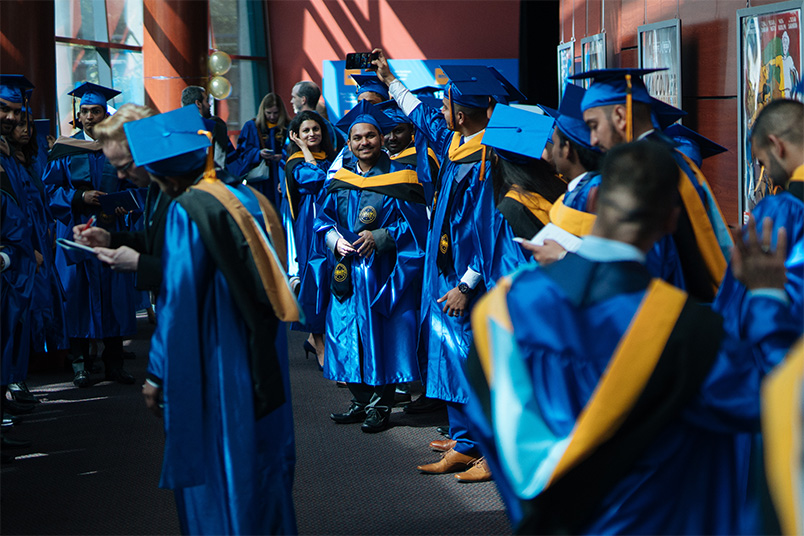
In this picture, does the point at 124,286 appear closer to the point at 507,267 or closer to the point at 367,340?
the point at 367,340

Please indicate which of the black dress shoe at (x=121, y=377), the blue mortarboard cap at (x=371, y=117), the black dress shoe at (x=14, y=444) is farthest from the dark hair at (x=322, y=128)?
the black dress shoe at (x=14, y=444)

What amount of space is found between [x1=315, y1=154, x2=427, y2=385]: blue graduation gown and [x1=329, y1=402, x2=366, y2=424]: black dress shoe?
0.24m

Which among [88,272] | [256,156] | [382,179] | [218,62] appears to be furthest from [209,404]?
[218,62]

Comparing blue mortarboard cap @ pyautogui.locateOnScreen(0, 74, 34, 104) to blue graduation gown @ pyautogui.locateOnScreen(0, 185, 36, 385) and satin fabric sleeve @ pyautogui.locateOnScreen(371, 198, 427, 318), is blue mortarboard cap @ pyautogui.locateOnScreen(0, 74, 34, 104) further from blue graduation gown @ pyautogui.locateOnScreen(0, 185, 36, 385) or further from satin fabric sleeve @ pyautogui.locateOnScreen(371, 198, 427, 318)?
satin fabric sleeve @ pyautogui.locateOnScreen(371, 198, 427, 318)

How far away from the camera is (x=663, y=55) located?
16.0ft

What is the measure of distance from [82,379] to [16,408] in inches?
28.8

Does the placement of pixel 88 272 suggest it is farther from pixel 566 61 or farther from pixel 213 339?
pixel 566 61

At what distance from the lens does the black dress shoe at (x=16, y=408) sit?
17.1 ft

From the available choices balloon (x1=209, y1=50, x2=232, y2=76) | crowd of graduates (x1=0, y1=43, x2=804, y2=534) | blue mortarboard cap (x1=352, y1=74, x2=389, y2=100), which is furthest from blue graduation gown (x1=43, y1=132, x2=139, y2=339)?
balloon (x1=209, y1=50, x2=232, y2=76)

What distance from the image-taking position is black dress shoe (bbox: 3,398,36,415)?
5.22 m

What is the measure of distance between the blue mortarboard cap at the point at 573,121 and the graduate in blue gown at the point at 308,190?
3.22m

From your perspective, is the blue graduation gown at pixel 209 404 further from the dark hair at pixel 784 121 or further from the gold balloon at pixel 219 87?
the gold balloon at pixel 219 87

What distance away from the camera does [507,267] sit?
384 centimetres

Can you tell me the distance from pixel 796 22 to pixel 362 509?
264 cm
